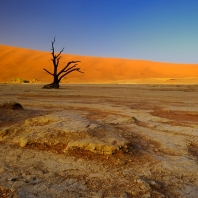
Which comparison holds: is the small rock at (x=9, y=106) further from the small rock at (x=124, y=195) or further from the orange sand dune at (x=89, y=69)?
the orange sand dune at (x=89, y=69)

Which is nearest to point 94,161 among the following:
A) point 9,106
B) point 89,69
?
point 9,106

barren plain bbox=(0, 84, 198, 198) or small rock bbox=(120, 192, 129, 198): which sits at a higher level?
barren plain bbox=(0, 84, 198, 198)

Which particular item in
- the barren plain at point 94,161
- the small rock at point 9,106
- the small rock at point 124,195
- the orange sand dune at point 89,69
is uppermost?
the orange sand dune at point 89,69

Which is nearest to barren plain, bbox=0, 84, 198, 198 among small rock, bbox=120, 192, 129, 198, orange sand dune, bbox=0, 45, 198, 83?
small rock, bbox=120, 192, 129, 198

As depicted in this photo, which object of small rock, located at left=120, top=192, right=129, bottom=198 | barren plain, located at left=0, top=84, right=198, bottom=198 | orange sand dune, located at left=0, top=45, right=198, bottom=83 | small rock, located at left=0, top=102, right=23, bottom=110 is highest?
orange sand dune, located at left=0, top=45, right=198, bottom=83

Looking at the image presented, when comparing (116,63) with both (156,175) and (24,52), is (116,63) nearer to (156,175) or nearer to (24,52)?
(24,52)

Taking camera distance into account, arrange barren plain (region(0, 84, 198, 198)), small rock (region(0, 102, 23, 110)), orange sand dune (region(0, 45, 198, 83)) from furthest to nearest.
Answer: orange sand dune (region(0, 45, 198, 83)) < small rock (region(0, 102, 23, 110)) < barren plain (region(0, 84, 198, 198))

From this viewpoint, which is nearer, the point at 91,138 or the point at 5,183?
the point at 5,183

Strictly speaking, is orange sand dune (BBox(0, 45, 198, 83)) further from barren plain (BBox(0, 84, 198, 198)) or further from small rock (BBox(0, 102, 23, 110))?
barren plain (BBox(0, 84, 198, 198))

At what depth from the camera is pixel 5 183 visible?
2.41 m

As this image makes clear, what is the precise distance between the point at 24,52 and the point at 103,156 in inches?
2273

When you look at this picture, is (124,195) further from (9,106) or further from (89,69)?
(89,69)

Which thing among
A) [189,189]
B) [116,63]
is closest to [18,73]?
[116,63]

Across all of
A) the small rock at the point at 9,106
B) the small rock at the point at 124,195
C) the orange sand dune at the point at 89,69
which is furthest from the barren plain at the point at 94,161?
the orange sand dune at the point at 89,69
